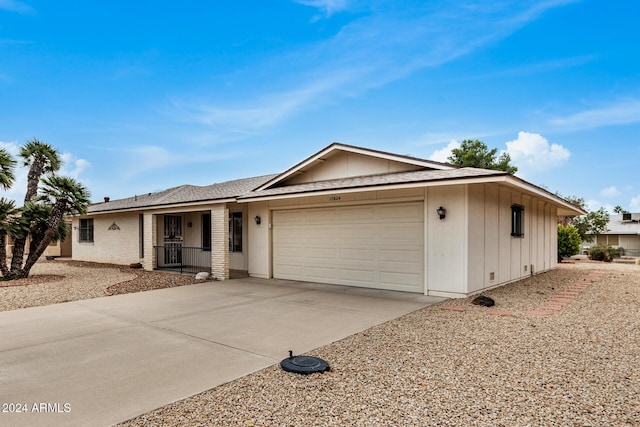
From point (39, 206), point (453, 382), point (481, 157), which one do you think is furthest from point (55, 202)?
point (481, 157)

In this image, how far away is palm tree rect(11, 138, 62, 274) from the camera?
12656 mm

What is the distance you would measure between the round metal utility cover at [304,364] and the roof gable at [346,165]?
252 inches

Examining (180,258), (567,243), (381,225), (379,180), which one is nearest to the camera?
(379,180)

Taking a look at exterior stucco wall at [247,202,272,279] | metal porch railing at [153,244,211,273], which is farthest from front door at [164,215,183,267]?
exterior stucco wall at [247,202,272,279]

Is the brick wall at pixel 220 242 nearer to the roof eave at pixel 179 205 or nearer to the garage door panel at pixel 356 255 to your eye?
the roof eave at pixel 179 205

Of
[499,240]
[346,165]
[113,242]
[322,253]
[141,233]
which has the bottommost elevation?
[113,242]

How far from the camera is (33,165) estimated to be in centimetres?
1300

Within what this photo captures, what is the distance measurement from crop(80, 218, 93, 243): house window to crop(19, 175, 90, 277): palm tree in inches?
311

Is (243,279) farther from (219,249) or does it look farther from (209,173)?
(209,173)

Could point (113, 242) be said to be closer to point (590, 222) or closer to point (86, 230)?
point (86, 230)

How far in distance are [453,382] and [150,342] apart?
A: 4189 mm

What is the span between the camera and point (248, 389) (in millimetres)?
3758

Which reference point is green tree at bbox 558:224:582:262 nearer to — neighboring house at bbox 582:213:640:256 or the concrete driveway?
neighboring house at bbox 582:213:640:256

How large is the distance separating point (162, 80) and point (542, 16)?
13523 millimetres
